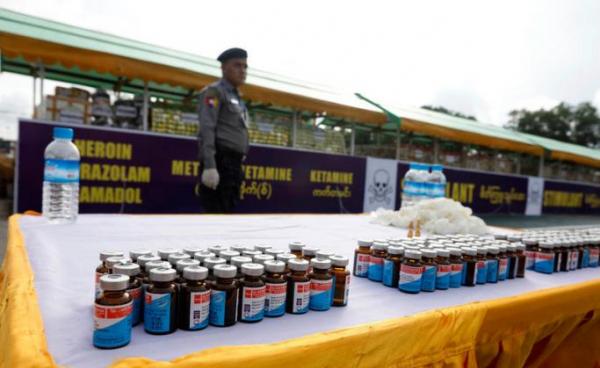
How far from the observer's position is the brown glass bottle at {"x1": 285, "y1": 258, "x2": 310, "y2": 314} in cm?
88

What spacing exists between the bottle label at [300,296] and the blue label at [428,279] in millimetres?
400

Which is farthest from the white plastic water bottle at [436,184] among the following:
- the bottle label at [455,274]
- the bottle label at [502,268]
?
the bottle label at [455,274]

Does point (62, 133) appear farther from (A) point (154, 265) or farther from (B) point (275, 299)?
(B) point (275, 299)

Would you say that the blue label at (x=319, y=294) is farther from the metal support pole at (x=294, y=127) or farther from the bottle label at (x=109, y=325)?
the metal support pole at (x=294, y=127)

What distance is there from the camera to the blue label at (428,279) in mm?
1114

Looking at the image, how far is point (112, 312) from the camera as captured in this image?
649 mm

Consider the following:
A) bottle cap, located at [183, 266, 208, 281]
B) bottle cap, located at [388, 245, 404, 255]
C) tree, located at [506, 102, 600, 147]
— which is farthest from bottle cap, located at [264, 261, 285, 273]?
tree, located at [506, 102, 600, 147]

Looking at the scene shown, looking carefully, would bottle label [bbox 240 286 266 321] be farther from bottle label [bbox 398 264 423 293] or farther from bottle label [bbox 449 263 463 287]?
bottle label [bbox 449 263 463 287]

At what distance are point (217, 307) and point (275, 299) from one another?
0.43 feet

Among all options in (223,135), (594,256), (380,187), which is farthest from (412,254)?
(380,187)

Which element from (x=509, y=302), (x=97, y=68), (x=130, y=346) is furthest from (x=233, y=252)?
(x=97, y=68)

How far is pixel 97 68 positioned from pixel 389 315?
5.44 metres

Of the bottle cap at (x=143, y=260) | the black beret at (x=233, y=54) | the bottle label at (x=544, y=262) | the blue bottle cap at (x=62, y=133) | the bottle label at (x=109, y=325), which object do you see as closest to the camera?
the bottle label at (x=109, y=325)

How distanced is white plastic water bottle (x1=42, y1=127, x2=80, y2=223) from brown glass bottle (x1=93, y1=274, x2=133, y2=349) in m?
1.34
